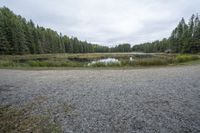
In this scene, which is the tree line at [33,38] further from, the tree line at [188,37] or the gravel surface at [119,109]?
the gravel surface at [119,109]

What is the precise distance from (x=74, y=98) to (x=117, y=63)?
37.8 feet

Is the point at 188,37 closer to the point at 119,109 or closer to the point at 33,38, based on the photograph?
the point at 119,109

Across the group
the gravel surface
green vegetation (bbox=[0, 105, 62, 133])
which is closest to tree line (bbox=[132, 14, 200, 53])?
the gravel surface

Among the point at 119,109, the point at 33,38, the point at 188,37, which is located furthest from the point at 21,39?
the point at 188,37

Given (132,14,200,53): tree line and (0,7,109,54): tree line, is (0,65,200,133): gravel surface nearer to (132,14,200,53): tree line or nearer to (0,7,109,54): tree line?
(0,7,109,54): tree line

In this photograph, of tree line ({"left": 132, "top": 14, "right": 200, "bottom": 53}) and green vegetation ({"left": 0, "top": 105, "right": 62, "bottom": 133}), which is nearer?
green vegetation ({"left": 0, "top": 105, "right": 62, "bottom": 133})

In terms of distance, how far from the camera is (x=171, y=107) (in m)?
4.28

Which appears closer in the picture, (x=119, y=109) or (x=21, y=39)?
(x=119, y=109)

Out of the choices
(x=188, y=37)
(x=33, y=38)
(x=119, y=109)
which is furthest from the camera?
(x=33, y=38)

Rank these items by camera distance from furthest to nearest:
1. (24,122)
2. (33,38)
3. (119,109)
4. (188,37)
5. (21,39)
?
1. (33,38)
2. (188,37)
3. (21,39)
4. (119,109)
5. (24,122)

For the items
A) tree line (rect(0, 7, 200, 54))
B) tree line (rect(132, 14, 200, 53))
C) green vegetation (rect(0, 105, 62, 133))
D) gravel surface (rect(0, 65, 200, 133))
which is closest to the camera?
green vegetation (rect(0, 105, 62, 133))

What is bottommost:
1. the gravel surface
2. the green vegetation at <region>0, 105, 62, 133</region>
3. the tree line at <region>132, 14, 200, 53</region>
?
the gravel surface

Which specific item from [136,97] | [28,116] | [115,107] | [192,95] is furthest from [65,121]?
[192,95]

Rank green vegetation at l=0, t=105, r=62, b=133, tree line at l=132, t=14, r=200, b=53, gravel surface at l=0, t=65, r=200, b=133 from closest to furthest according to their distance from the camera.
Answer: green vegetation at l=0, t=105, r=62, b=133
gravel surface at l=0, t=65, r=200, b=133
tree line at l=132, t=14, r=200, b=53
